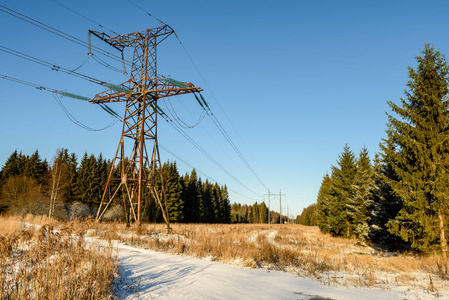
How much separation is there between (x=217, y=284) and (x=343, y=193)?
2313 centimetres

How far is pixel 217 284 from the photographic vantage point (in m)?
5.35

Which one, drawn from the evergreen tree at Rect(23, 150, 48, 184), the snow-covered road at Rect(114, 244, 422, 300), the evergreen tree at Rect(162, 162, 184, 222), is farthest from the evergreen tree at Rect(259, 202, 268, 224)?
the snow-covered road at Rect(114, 244, 422, 300)

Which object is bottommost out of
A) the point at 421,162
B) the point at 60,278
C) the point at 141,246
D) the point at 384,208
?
the point at 141,246

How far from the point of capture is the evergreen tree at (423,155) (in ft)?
39.7

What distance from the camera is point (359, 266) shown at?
956 centimetres

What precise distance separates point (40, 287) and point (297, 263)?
785 centimetres

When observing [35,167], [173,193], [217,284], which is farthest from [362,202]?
[35,167]

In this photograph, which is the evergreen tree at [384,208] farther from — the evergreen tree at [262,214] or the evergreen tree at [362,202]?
the evergreen tree at [262,214]

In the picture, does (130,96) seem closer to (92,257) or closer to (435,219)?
(92,257)

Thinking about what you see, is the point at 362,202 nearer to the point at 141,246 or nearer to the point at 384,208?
the point at 384,208

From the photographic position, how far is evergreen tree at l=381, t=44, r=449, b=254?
12109mm

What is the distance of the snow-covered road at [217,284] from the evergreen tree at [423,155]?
823 centimetres

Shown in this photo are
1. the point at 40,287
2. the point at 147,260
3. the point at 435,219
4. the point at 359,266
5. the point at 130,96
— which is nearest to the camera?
the point at 40,287

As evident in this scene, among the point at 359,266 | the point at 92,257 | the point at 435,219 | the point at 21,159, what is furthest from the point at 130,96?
the point at 21,159
